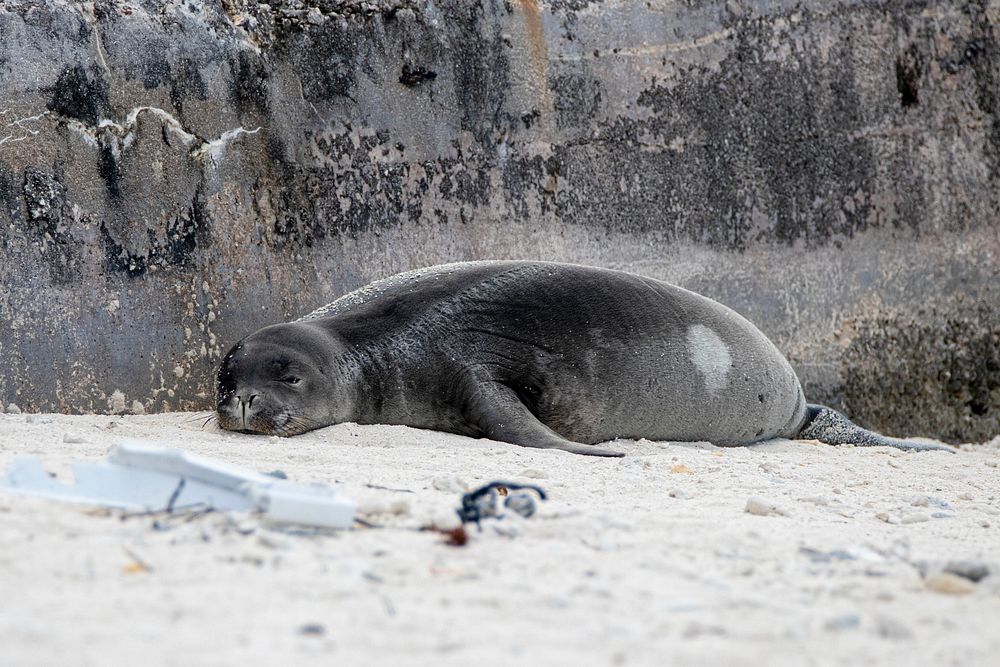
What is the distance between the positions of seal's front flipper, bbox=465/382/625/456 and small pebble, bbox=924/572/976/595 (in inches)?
89.6

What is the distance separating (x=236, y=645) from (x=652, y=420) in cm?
383

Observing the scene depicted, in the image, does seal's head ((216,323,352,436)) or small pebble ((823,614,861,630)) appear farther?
seal's head ((216,323,352,436))

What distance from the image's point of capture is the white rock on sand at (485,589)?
5.04ft

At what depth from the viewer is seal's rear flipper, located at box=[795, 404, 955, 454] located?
18.4ft

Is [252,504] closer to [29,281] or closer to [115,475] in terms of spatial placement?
[115,475]

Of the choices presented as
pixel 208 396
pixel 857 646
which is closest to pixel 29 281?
pixel 208 396

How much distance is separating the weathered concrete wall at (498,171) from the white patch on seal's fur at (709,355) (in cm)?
92

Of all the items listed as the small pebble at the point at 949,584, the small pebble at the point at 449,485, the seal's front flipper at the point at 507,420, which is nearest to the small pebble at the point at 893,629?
the small pebble at the point at 949,584

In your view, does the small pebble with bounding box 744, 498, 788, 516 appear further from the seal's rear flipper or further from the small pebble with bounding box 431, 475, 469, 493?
the seal's rear flipper

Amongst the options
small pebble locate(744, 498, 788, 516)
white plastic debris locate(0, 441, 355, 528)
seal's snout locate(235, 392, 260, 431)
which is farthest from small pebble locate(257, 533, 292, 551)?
seal's snout locate(235, 392, 260, 431)

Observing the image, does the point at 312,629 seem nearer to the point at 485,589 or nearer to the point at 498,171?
the point at 485,589

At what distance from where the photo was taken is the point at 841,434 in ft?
18.9

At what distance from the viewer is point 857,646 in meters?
1.66

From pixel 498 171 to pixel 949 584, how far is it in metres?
4.32
